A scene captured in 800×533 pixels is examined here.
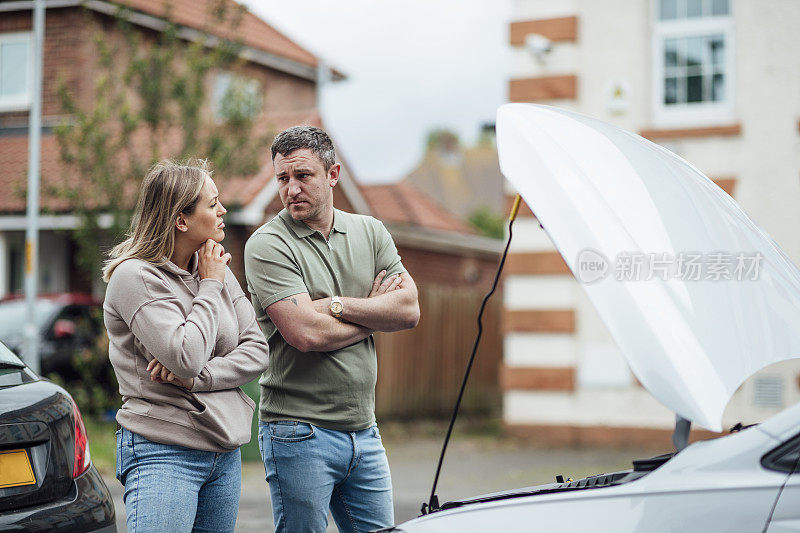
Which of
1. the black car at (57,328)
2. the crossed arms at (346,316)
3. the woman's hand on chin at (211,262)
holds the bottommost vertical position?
the black car at (57,328)

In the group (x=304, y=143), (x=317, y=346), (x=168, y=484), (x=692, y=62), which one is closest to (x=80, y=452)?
(x=168, y=484)

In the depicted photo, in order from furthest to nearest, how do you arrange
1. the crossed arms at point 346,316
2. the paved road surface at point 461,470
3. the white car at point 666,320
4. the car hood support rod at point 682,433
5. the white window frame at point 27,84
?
the white window frame at point 27,84 → the paved road surface at point 461,470 → the crossed arms at point 346,316 → the car hood support rod at point 682,433 → the white car at point 666,320

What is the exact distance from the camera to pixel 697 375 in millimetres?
2299

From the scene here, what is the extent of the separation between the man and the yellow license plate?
868 mm

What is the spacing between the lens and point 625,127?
35.6ft

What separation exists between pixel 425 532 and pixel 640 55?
9.26 m

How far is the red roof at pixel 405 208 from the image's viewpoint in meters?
20.2

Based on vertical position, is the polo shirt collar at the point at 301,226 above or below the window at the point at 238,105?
below

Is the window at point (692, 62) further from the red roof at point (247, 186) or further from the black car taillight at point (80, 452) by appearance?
the black car taillight at point (80, 452)

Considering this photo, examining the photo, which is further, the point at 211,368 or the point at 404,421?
the point at 404,421

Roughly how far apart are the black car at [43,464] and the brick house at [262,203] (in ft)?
27.9

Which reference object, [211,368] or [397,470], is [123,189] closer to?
[397,470]

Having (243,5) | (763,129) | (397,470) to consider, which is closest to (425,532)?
(397,470)

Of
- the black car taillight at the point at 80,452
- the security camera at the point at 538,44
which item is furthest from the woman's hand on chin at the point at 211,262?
the security camera at the point at 538,44
